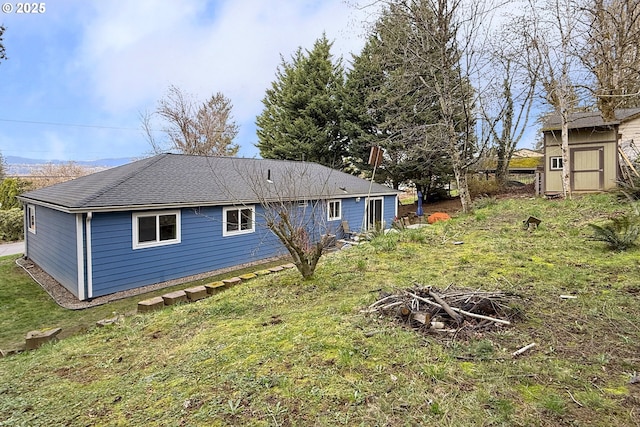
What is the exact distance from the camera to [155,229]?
8406mm

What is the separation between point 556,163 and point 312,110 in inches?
476

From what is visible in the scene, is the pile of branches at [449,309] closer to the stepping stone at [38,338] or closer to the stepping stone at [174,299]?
the stepping stone at [174,299]

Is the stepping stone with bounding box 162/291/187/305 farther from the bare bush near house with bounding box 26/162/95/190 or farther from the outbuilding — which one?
the bare bush near house with bounding box 26/162/95/190

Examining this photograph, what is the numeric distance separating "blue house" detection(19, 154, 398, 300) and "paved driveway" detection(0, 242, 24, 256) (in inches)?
80.1

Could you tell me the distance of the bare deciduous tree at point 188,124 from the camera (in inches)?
896

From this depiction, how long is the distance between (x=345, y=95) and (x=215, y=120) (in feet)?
32.4

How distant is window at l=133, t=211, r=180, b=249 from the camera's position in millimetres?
8045

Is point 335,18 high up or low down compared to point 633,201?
up

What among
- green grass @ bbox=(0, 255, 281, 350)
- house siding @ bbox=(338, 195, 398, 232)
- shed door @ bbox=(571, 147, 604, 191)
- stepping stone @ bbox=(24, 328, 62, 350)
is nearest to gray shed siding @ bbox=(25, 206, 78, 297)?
green grass @ bbox=(0, 255, 281, 350)

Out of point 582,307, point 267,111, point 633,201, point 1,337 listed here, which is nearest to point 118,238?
point 1,337

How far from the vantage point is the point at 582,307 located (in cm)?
315

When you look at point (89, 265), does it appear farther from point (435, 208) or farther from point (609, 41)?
point (435, 208)

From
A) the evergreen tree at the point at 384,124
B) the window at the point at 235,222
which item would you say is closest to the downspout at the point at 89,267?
the window at the point at 235,222

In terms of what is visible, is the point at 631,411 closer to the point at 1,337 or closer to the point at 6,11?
the point at 1,337
